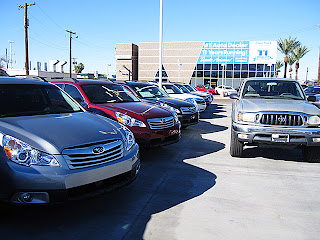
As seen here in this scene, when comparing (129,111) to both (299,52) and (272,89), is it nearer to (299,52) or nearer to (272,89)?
(272,89)

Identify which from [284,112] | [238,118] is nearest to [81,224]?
[238,118]

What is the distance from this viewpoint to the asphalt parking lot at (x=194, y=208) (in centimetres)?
322

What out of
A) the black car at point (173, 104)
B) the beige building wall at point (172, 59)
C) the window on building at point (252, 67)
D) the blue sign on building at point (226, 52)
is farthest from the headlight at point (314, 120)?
the beige building wall at point (172, 59)

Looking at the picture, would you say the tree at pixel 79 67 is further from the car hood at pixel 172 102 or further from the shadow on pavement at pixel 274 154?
the shadow on pavement at pixel 274 154

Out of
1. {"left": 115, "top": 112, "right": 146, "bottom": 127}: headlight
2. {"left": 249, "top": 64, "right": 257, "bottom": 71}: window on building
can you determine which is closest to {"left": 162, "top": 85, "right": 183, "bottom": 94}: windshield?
{"left": 115, "top": 112, "right": 146, "bottom": 127}: headlight

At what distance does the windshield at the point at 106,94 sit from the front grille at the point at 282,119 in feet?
9.96

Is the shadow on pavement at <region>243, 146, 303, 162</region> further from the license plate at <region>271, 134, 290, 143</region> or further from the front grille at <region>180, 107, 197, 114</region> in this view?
the front grille at <region>180, 107, 197, 114</region>

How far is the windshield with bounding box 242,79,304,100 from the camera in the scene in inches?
275

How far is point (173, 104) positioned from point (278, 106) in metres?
3.93

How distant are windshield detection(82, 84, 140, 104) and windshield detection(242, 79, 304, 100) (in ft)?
9.35

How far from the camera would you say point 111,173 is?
11.1 feet

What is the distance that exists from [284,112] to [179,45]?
186 feet

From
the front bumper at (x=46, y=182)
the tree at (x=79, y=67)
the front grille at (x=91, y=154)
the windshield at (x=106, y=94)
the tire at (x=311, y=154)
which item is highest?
the tree at (x=79, y=67)

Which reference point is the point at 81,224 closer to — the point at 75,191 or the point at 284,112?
the point at 75,191
